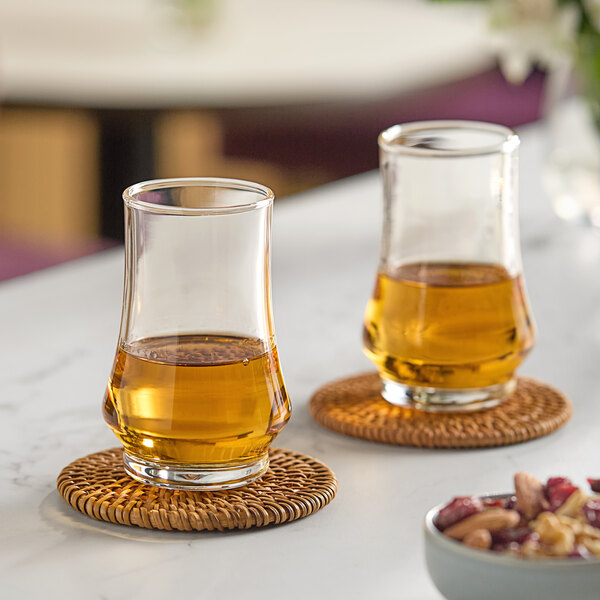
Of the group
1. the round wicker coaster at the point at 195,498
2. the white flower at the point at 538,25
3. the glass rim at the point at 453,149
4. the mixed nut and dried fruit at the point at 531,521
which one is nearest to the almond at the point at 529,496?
the mixed nut and dried fruit at the point at 531,521

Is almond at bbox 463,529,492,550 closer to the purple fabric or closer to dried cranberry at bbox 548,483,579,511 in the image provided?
dried cranberry at bbox 548,483,579,511

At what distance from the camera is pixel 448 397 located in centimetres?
78

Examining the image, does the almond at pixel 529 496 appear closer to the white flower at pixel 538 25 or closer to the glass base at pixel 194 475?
the glass base at pixel 194 475

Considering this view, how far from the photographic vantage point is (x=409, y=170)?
0.78m

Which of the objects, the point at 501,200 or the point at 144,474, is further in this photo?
the point at 501,200

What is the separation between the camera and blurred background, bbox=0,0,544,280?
9.25 ft

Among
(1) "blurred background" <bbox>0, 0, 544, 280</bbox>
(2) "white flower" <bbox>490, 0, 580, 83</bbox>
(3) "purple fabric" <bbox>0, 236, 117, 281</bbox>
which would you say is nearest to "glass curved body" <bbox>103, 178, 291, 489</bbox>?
(2) "white flower" <bbox>490, 0, 580, 83</bbox>

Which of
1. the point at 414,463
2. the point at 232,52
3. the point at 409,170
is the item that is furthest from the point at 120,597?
the point at 232,52

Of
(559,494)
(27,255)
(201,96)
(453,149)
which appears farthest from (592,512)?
(201,96)

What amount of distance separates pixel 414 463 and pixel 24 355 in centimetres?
39

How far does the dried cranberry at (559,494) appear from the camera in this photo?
52cm

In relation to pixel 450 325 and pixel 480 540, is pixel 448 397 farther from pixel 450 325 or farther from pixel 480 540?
pixel 480 540

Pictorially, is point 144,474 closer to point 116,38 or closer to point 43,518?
point 43,518

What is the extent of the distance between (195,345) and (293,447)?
15cm
